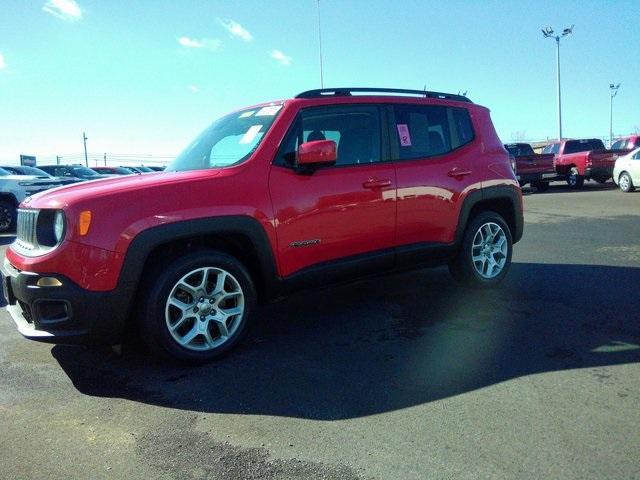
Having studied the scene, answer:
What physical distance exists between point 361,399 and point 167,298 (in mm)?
1439

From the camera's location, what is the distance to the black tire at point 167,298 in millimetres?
3514

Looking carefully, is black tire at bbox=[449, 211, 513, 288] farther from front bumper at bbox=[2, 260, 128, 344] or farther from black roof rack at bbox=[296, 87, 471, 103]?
front bumper at bbox=[2, 260, 128, 344]

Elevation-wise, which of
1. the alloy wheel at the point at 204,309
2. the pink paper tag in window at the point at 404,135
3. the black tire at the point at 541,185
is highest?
the pink paper tag in window at the point at 404,135

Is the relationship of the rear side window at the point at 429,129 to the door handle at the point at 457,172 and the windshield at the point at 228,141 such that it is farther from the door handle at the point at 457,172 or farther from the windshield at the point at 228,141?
the windshield at the point at 228,141

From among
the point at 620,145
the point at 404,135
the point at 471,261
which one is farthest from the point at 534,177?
the point at 404,135

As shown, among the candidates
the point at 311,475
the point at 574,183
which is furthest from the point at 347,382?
the point at 574,183

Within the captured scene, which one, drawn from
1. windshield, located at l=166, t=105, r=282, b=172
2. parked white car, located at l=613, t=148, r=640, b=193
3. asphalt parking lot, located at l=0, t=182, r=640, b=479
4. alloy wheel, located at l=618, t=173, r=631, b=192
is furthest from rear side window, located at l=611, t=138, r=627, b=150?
windshield, located at l=166, t=105, r=282, b=172

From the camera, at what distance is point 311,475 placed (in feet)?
7.97

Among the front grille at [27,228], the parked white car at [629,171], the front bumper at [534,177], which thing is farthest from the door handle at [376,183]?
the front bumper at [534,177]

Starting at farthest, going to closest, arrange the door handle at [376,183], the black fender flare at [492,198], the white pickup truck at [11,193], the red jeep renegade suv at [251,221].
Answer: the white pickup truck at [11,193] < the black fender flare at [492,198] < the door handle at [376,183] < the red jeep renegade suv at [251,221]

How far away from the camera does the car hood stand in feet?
11.1

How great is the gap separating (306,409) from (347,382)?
414 mm

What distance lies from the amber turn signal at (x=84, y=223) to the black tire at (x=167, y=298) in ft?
1.71

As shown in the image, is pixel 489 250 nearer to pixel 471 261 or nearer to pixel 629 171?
pixel 471 261
